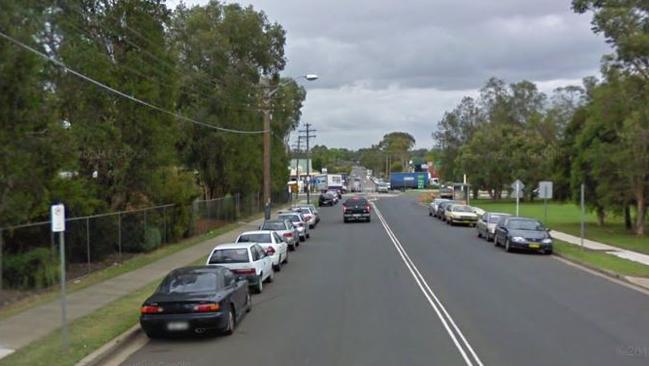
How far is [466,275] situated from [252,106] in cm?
3171

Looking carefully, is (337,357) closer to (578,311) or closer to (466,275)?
(578,311)

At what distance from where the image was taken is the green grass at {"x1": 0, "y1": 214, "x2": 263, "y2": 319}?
610 inches

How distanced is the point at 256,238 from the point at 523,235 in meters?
12.1

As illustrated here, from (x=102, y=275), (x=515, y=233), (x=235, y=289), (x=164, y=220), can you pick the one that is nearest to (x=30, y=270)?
(x=102, y=275)

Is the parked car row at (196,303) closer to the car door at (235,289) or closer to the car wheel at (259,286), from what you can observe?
the car door at (235,289)

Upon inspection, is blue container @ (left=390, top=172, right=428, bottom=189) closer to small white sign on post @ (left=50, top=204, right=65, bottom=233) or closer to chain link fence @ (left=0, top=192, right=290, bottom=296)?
chain link fence @ (left=0, top=192, right=290, bottom=296)

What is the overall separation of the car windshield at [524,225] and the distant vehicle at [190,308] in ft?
66.3

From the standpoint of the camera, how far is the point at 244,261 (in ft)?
58.6

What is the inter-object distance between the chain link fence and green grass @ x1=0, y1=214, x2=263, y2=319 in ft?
1.39

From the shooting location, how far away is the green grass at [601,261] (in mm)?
22562

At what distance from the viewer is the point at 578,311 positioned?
1509 cm

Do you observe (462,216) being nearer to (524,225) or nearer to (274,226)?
(524,225)

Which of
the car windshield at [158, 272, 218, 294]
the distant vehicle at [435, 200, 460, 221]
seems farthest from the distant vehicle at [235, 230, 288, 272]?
the distant vehicle at [435, 200, 460, 221]

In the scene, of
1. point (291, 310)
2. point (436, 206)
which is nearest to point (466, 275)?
point (291, 310)
